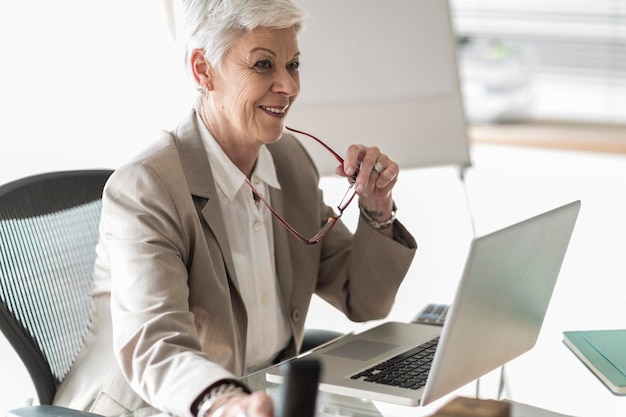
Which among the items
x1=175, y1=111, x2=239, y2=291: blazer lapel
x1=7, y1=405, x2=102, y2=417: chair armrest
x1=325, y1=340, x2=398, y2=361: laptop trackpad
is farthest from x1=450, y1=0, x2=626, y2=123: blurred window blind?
x1=7, y1=405, x2=102, y2=417: chair armrest

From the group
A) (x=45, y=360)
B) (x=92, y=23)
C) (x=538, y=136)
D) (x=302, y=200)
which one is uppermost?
(x=538, y=136)

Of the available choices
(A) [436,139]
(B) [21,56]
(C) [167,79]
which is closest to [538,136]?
(A) [436,139]

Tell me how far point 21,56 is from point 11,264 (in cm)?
83

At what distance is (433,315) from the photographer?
1733 millimetres

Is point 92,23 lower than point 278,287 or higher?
higher

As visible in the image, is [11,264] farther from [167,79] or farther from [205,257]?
[167,79]

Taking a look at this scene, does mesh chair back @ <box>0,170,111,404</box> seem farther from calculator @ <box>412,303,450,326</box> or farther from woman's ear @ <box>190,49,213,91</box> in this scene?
calculator @ <box>412,303,450,326</box>

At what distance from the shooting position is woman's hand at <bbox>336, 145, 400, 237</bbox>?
1.63m

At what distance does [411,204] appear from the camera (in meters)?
3.40

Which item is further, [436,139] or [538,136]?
[538,136]

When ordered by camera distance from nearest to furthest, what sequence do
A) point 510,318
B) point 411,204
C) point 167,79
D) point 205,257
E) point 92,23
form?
point 510,318, point 205,257, point 92,23, point 167,79, point 411,204

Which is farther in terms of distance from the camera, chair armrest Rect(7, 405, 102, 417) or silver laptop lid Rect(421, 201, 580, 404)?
chair armrest Rect(7, 405, 102, 417)

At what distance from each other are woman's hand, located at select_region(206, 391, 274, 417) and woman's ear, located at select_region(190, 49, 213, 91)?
2.42 feet

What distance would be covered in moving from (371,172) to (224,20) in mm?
399
